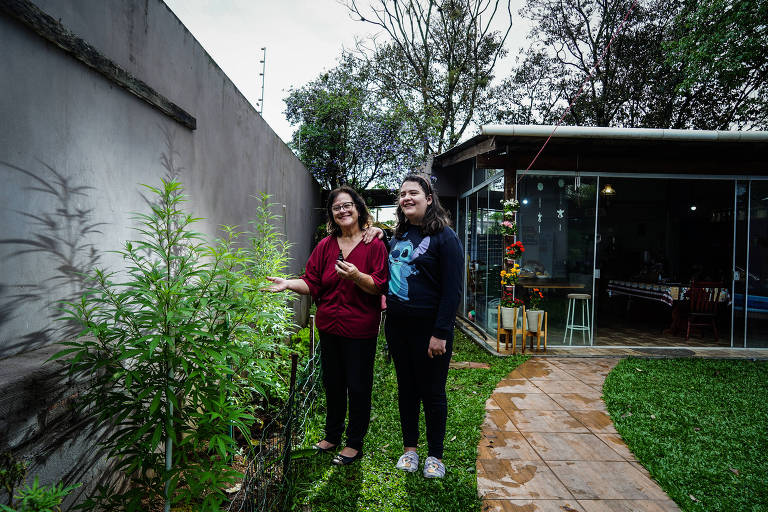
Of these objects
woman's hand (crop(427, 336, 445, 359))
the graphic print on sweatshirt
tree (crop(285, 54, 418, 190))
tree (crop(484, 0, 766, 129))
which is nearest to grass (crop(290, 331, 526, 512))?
woman's hand (crop(427, 336, 445, 359))

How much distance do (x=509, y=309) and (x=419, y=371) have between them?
3.58m

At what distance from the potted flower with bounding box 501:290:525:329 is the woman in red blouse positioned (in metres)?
3.54

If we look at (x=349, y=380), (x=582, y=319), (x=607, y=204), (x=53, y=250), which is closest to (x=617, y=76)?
(x=607, y=204)

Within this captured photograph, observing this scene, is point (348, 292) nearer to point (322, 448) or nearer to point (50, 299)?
point (322, 448)

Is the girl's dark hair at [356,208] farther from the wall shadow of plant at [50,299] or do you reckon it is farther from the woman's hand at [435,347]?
the wall shadow of plant at [50,299]

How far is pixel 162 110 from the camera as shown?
7.47 feet

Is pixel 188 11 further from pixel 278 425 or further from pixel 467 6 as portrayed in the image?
pixel 467 6

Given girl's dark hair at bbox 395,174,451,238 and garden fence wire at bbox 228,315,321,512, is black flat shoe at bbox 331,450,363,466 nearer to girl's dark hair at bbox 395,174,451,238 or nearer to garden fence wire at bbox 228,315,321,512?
garden fence wire at bbox 228,315,321,512

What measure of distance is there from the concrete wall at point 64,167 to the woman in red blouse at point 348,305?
34.3 inches

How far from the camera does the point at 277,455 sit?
2.25 meters

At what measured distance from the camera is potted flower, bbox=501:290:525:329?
576 centimetres

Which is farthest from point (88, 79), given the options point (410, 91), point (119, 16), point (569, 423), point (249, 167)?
point (410, 91)

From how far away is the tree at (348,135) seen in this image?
28.3 ft

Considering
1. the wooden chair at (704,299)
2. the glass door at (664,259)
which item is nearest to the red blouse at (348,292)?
the glass door at (664,259)
